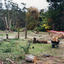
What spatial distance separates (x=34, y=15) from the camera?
30.9m

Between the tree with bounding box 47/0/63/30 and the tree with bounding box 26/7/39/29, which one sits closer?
the tree with bounding box 47/0/63/30

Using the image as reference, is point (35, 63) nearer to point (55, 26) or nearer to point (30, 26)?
point (55, 26)

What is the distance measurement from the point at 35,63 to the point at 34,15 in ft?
90.3

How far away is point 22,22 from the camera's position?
3541 centimetres

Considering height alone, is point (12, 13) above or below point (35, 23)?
above

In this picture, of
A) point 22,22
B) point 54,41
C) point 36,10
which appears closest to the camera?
point 54,41

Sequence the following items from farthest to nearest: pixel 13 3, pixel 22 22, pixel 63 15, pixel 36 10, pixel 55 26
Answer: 1. pixel 22 22
2. pixel 36 10
3. pixel 13 3
4. pixel 55 26
5. pixel 63 15

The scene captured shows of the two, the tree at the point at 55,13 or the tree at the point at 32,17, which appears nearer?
the tree at the point at 55,13

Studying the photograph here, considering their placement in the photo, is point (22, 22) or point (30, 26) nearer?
point (30, 26)

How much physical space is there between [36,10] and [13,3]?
6.98m

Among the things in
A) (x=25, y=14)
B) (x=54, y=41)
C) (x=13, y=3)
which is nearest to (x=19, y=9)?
(x=25, y=14)

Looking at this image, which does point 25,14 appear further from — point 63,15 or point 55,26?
point 63,15

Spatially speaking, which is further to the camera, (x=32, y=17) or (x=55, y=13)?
(x=32, y=17)

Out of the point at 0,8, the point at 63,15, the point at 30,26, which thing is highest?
the point at 0,8
